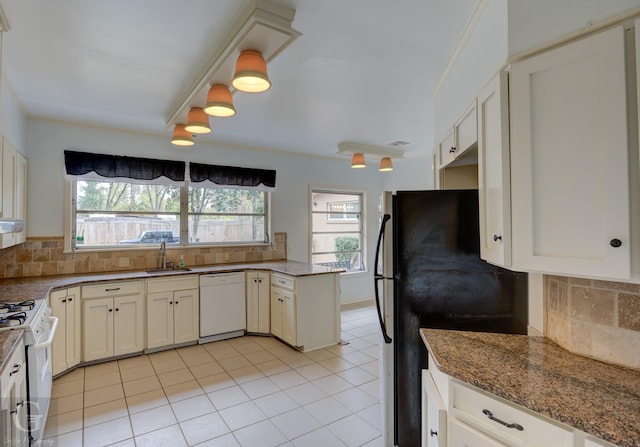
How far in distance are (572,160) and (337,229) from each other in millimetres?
4772

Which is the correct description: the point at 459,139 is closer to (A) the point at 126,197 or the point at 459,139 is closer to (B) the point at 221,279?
(B) the point at 221,279

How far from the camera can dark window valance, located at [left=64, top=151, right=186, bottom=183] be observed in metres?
3.65

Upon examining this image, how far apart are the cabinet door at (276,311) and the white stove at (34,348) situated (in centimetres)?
220

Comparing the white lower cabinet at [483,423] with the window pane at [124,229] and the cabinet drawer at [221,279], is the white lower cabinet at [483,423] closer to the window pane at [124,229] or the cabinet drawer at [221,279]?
the cabinet drawer at [221,279]

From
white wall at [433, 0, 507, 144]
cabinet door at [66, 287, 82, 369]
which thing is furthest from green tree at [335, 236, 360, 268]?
cabinet door at [66, 287, 82, 369]

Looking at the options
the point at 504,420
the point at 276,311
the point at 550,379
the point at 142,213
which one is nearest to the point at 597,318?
the point at 550,379

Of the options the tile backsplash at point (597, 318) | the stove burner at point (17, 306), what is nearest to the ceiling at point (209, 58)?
the tile backsplash at point (597, 318)

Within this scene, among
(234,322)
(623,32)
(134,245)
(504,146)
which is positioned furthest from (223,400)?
(623,32)

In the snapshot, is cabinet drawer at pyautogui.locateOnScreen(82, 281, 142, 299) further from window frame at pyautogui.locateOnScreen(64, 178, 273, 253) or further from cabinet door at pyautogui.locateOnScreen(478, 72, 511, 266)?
cabinet door at pyautogui.locateOnScreen(478, 72, 511, 266)

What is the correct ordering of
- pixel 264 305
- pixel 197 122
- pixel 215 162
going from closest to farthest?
pixel 197 122 < pixel 264 305 < pixel 215 162

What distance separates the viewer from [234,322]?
4117 mm

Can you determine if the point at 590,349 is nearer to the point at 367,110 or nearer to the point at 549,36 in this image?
the point at 549,36

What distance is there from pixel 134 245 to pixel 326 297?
2402mm

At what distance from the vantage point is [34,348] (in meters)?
1.85
